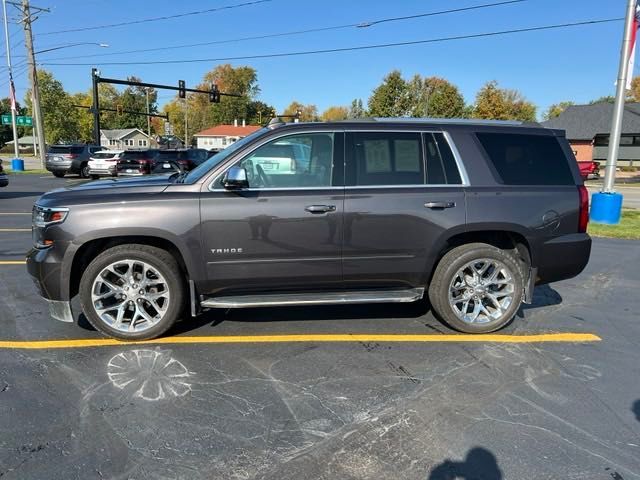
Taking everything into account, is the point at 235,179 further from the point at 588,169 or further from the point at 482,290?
the point at 588,169

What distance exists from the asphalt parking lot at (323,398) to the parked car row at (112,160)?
1708 cm

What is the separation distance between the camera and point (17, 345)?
13.7 ft

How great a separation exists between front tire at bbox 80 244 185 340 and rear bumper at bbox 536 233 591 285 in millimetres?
3303

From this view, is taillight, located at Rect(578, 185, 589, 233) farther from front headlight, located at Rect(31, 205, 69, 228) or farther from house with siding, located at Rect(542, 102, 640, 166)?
house with siding, located at Rect(542, 102, 640, 166)

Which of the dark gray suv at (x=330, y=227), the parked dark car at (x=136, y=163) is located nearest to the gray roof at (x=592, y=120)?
Result: the parked dark car at (x=136, y=163)

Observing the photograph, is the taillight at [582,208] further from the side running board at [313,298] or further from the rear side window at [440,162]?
the side running board at [313,298]

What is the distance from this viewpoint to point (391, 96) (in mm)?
67500

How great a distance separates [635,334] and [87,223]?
5.04 meters

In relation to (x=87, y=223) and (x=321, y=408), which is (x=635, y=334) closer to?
(x=321, y=408)

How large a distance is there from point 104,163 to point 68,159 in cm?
244

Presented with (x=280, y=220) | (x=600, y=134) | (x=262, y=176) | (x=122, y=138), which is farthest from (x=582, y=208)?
(x=122, y=138)

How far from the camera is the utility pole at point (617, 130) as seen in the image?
11.4 m

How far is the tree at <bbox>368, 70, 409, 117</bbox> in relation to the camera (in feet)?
220

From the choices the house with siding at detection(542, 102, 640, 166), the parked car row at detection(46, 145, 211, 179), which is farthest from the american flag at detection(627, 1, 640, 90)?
the house with siding at detection(542, 102, 640, 166)
